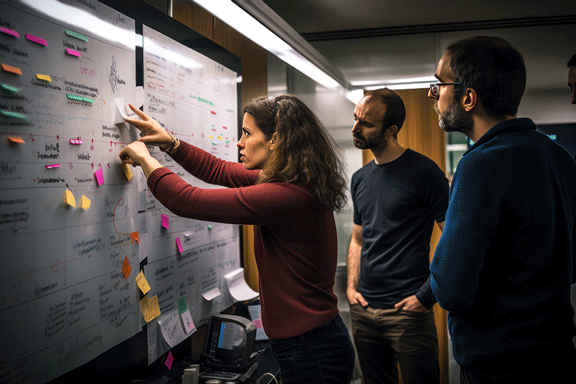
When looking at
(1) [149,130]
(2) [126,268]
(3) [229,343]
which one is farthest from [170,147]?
(3) [229,343]

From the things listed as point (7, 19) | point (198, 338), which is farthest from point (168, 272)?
point (7, 19)

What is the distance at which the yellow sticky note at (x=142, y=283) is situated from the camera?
135 centimetres

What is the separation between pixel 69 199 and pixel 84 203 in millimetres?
56

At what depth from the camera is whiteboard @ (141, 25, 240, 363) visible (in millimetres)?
1442

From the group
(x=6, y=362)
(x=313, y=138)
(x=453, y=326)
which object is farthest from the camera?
(x=313, y=138)

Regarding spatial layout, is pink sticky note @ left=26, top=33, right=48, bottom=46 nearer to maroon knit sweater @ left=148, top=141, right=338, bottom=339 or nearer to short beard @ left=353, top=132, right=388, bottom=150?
maroon knit sweater @ left=148, top=141, right=338, bottom=339

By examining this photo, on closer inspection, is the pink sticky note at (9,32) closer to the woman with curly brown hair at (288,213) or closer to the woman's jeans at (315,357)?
the woman with curly brown hair at (288,213)

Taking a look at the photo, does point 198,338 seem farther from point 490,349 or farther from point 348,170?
point 348,170

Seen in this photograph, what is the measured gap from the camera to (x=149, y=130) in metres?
1.33

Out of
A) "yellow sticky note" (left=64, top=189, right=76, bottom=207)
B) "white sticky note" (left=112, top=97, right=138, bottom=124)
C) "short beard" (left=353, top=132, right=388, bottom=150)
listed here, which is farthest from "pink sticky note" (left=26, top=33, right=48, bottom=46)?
"short beard" (left=353, top=132, right=388, bottom=150)

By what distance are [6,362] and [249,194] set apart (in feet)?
2.29

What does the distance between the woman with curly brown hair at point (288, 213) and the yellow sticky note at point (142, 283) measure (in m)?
0.35

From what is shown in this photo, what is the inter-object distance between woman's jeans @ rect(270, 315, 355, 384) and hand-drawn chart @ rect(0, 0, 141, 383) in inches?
20.3

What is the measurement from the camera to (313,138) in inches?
54.1
